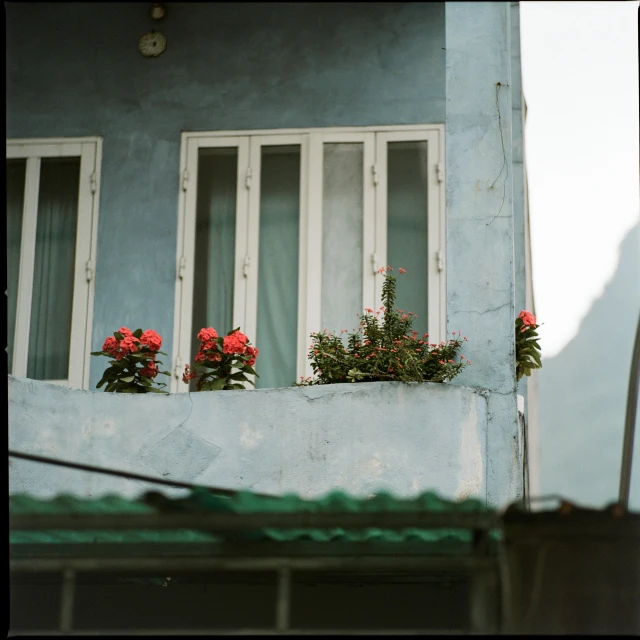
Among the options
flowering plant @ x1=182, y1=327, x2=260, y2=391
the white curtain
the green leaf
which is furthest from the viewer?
the white curtain

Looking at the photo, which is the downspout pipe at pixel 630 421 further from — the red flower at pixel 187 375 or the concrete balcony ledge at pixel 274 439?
the red flower at pixel 187 375

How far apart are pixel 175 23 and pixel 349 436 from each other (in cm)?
458

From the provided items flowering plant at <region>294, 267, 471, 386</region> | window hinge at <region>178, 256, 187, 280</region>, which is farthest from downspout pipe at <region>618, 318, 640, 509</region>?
window hinge at <region>178, 256, 187, 280</region>

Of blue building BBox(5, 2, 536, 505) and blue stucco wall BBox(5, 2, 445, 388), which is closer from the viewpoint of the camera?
blue building BBox(5, 2, 536, 505)

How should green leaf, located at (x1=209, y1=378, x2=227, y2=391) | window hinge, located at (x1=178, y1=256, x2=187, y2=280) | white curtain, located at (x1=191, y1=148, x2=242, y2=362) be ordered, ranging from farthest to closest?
window hinge, located at (x1=178, y1=256, x2=187, y2=280) → white curtain, located at (x1=191, y1=148, x2=242, y2=362) → green leaf, located at (x1=209, y1=378, x2=227, y2=391)

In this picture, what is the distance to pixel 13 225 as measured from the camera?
34.6 ft

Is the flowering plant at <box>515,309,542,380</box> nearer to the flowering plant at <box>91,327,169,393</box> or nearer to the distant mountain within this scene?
the distant mountain

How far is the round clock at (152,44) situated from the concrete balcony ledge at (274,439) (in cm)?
370

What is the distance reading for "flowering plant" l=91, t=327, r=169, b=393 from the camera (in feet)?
28.5

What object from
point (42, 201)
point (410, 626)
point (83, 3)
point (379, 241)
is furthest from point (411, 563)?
point (83, 3)

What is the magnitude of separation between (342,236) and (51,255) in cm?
242

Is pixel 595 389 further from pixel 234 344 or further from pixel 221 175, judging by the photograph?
pixel 221 175

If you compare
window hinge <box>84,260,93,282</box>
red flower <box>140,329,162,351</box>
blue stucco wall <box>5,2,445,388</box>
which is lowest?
red flower <box>140,329,162,351</box>

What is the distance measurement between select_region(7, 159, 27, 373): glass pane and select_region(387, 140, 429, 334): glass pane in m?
3.07
